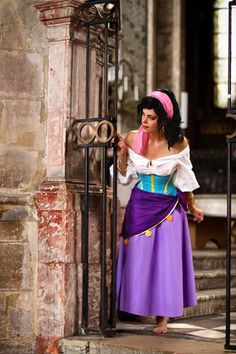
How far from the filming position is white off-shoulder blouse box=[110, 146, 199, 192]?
211 inches

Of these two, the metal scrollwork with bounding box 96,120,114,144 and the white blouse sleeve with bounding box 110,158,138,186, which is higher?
the metal scrollwork with bounding box 96,120,114,144

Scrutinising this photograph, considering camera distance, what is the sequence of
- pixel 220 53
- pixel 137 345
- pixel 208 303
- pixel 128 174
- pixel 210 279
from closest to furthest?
pixel 137 345 < pixel 128 174 < pixel 208 303 < pixel 210 279 < pixel 220 53

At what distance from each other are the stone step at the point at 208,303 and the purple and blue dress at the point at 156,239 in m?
0.95

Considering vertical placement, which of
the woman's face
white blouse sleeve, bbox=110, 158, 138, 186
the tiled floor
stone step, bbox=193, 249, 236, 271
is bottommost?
the tiled floor

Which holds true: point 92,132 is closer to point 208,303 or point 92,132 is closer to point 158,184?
point 158,184

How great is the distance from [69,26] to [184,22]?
769 centimetres

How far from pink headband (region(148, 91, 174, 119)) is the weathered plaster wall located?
0.80 meters

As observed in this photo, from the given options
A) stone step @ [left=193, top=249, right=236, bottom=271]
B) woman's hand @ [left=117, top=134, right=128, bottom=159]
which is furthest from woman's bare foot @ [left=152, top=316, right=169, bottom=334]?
stone step @ [left=193, top=249, right=236, bottom=271]

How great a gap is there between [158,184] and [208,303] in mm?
1627

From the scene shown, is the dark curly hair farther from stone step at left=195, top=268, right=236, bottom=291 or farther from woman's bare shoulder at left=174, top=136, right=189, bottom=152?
stone step at left=195, top=268, right=236, bottom=291

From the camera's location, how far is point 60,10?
538 centimetres

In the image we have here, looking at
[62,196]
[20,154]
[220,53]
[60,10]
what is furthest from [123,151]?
[220,53]

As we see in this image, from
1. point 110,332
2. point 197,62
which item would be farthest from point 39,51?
point 197,62

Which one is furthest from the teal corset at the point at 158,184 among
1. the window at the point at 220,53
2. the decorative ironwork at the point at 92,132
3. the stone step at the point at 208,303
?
the window at the point at 220,53
